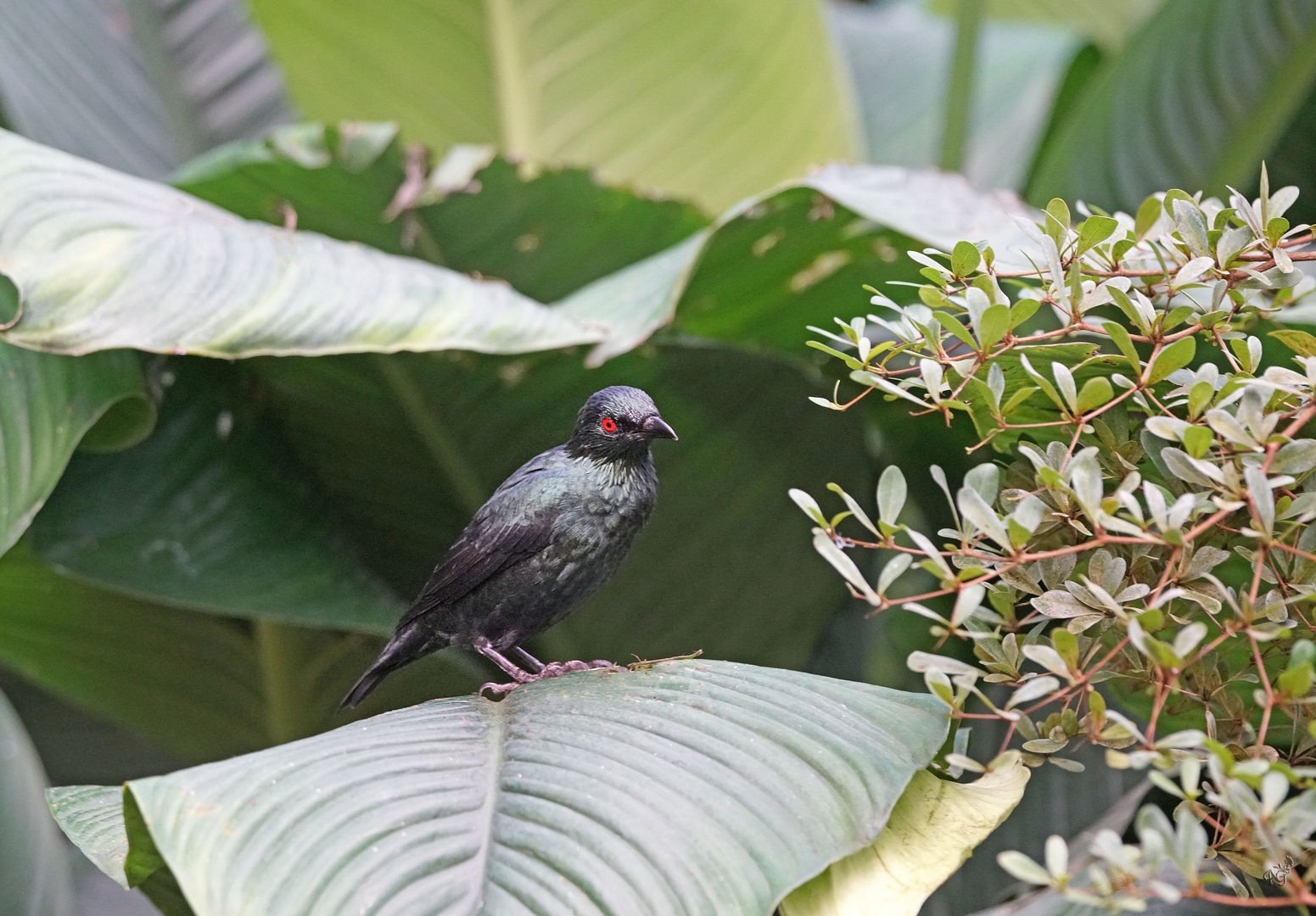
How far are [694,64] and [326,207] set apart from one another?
0.97 m

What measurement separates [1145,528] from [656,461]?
0.80 m

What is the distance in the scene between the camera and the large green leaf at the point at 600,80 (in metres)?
2.24

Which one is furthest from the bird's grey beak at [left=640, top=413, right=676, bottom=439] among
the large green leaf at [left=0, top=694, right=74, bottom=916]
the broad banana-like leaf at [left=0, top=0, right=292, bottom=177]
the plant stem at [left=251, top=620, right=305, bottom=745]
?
the broad banana-like leaf at [left=0, top=0, right=292, bottom=177]

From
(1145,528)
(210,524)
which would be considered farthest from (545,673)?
(210,524)

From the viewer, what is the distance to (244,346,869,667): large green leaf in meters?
1.50

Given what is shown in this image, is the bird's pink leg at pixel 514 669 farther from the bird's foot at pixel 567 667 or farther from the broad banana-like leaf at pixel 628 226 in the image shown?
the broad banana-like leaf at pixel 628 226

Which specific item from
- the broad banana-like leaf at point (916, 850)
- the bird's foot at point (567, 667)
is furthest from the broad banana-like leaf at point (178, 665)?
the broad banana-like leaf at point (916, 850)

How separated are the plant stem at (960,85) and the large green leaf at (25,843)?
78.6 inches

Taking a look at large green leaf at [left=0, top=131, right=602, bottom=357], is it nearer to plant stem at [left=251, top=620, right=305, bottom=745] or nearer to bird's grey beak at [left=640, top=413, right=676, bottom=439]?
bird's grey beak at [left=640, top=413, right=676, bottom=439]

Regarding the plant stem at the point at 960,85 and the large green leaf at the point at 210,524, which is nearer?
the large green leaf at the point at 210,524

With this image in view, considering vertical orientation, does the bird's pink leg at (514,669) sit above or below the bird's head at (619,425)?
below

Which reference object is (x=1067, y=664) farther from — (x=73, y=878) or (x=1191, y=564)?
(x=73, y=878)

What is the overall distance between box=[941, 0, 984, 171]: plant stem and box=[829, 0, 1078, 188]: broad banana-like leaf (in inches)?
19.4

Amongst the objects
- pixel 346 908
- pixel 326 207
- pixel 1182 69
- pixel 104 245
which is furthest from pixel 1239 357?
pixel 1182 69
